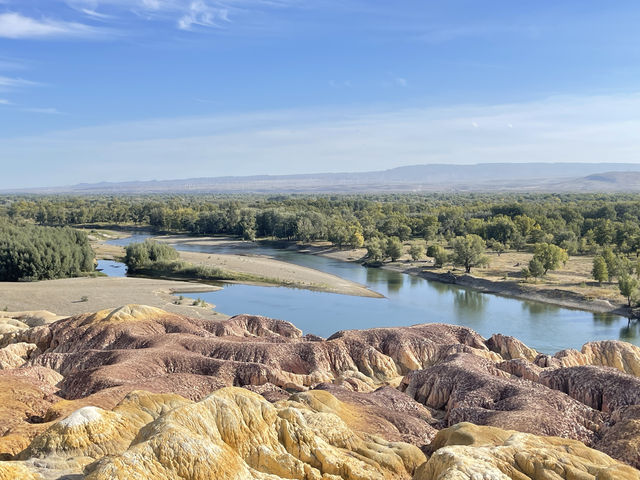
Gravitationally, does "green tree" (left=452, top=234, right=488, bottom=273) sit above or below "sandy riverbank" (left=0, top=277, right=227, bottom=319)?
above

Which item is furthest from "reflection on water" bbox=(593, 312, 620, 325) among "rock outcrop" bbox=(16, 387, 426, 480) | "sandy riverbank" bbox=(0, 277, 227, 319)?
"rock outcrop" bbox=(16, 387, 426, 480)

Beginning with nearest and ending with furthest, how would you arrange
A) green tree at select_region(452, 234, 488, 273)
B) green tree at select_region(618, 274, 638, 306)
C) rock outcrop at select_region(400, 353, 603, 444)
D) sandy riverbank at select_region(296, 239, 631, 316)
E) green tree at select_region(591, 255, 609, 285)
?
rock outcrop at select_region(400, 353, 603, 444) → green tree at select_region(618, 274, 638, 306) → sandy riverbank at select_region(296, 239, 631, 316) → green tree at select_region(591, 255, 609, 285) → green tree at select_region(452, 234, 488, 273)

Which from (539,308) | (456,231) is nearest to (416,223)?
(456,231)

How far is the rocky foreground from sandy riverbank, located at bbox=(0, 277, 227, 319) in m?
16.1

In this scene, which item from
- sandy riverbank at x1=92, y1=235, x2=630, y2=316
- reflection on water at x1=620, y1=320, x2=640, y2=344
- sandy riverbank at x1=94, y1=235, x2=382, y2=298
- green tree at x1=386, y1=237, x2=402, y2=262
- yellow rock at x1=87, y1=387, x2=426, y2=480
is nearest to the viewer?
yellow rock at x1=87, y1=387, x2=426, y2=480

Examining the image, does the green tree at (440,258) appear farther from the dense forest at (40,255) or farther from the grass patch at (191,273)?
the dense forest at (40,255)

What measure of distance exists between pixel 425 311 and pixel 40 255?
152 feet

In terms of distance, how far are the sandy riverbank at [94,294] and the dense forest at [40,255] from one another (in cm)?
333

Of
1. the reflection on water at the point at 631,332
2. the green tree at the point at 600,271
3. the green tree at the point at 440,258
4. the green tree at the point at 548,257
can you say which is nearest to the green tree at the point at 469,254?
the green tree at the point at 440,258

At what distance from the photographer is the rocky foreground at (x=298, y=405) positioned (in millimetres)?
11695

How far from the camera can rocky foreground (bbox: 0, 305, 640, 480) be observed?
11.7 meters

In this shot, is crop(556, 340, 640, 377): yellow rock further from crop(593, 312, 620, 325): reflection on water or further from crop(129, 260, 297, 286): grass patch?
crop(129, 260, 297, 286): grass patch

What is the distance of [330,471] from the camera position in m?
12.6

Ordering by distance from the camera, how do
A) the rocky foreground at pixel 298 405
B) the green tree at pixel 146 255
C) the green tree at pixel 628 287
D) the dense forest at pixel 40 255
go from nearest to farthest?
the rocky foreground at pixel 298 405
the green tree at pixel 628 287
the dense forest at pixel 40 255
the green tree at pixel 146 255
